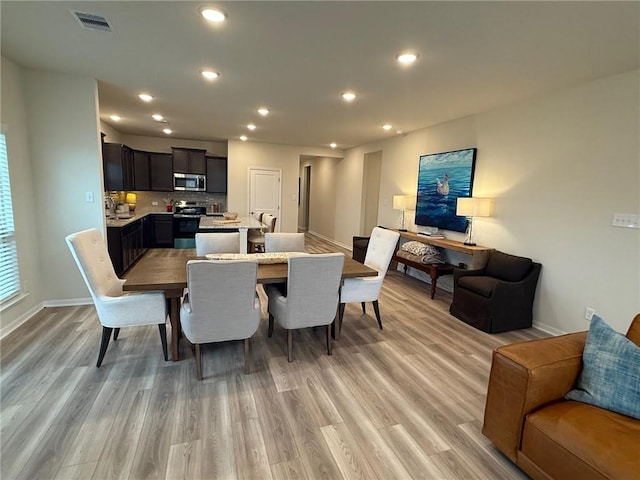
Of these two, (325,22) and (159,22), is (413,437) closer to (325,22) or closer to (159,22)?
(325,22)

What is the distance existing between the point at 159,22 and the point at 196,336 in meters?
2.27

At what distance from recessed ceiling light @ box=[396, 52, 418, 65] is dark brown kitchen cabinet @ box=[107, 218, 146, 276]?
424 cm

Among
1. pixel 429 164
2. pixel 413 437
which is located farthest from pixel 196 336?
pixel 429 164

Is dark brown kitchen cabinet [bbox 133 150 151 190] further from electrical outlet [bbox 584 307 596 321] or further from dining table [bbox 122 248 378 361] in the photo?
electrical outlet [bbox 584 307 596 321]

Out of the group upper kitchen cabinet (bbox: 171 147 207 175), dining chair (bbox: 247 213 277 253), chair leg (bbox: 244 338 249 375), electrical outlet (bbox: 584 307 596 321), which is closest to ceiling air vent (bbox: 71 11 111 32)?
chair leg (bbox: 244 338 249 375)

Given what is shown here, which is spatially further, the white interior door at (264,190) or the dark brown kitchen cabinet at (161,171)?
the white interior door at (264,190)

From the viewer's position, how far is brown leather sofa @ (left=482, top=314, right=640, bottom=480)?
52.4 inches

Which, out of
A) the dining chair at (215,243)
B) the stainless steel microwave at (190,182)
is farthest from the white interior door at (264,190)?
the dining chair at (215,243)

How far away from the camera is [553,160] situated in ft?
11.4

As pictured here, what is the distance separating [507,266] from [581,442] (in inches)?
106

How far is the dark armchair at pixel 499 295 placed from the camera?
3.42 meters

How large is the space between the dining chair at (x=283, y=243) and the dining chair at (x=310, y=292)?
1022mm

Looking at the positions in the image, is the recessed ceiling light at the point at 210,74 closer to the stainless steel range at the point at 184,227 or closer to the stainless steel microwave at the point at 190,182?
the stainless steel range at the point at 184,227

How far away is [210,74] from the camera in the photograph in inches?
127
